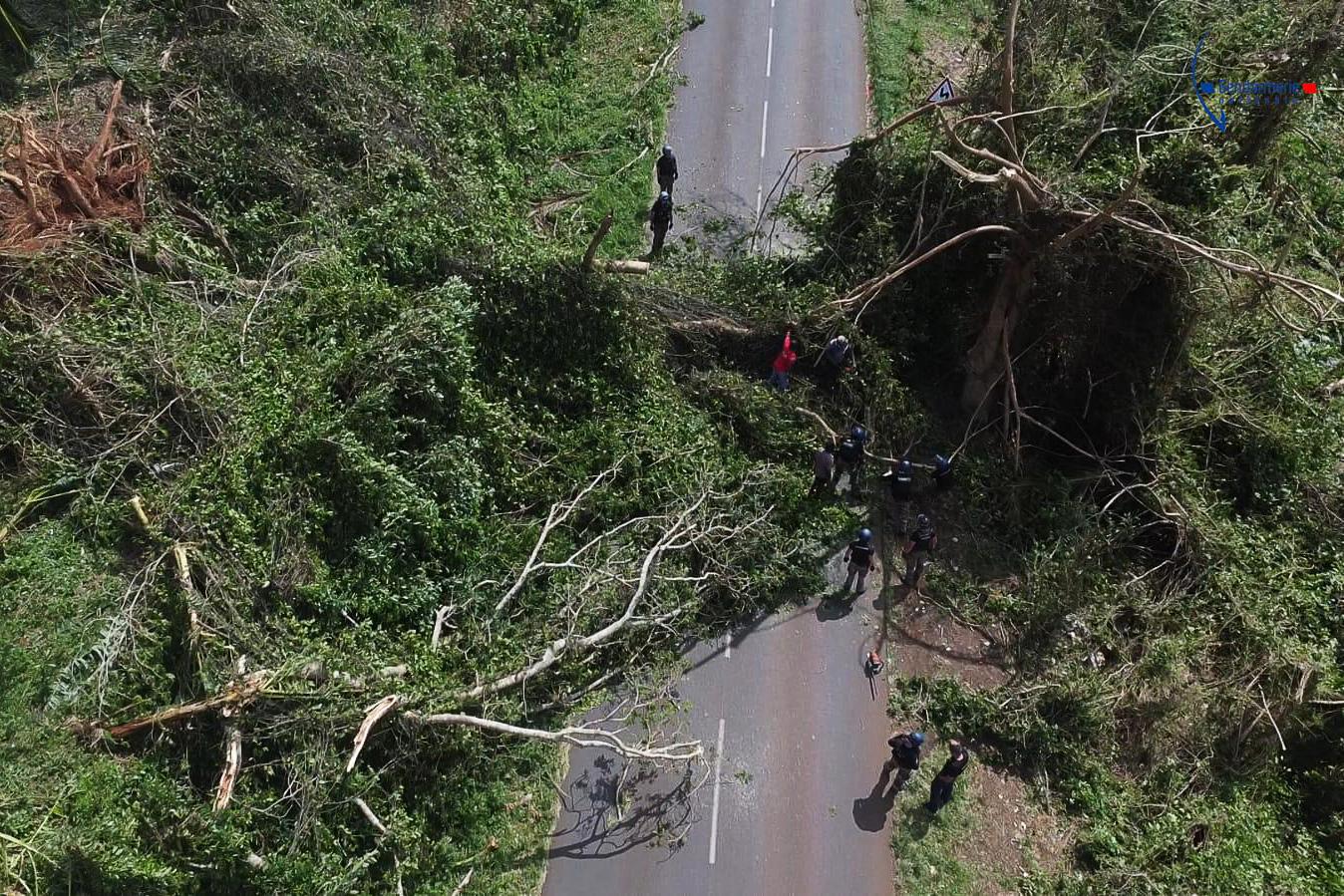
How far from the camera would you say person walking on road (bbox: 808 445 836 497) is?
12.6 m

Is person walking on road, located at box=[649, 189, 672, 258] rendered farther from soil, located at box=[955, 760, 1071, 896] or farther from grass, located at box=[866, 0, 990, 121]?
soil, located at box=[955, 760, 1071, 896]

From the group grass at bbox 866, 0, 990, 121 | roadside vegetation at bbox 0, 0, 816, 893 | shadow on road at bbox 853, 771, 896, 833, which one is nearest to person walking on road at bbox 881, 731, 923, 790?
shadow on road at bbox 853, 771, 896, 833

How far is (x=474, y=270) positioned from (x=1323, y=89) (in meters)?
14.6

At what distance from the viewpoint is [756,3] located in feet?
69.8

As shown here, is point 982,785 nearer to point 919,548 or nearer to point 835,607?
point 835,607

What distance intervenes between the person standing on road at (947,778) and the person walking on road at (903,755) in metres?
0.33

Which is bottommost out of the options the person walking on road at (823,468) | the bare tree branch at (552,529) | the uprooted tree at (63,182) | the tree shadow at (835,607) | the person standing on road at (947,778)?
the person standing on road at (947,778)

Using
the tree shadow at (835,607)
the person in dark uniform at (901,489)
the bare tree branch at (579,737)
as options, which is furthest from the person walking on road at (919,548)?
the bare tree branch at (579,737)

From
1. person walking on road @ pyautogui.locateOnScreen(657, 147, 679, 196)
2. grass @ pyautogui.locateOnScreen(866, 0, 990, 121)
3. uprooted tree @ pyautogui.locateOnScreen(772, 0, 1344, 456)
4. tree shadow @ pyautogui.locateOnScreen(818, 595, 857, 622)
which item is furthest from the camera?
grass @ pyautogui.locateOnScreen(866, 0, 990, 121)

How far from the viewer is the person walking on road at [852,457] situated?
12.8 metres

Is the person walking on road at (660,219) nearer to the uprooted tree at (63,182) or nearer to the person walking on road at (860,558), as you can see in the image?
the person walking on road at (860,558)

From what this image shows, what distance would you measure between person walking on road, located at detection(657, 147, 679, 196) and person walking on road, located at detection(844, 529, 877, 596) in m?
7.98

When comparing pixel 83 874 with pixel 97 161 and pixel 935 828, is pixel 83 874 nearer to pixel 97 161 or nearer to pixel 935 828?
pixel 935 828

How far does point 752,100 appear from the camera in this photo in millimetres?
19188
